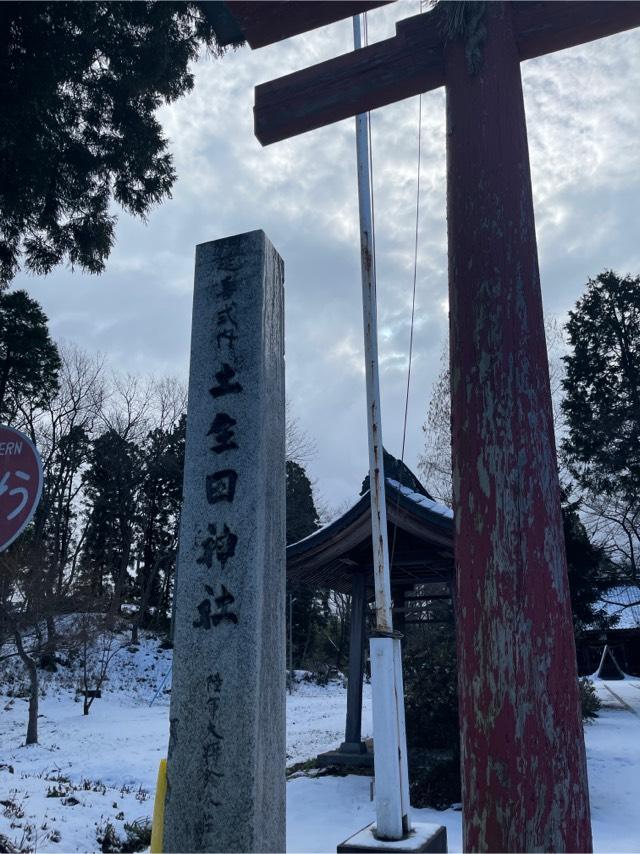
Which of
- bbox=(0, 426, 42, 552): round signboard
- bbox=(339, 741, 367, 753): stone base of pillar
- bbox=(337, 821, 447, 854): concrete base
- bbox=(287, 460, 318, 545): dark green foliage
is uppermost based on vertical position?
bbox=(287, 460, 318, 545): dark green foliage

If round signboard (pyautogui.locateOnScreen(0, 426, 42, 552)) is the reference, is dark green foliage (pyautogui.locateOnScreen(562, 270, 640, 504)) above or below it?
above

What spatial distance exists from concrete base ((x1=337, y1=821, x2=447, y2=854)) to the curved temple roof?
3.72 metres

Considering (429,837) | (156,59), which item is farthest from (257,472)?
(156,59)

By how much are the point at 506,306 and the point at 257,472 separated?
181 centimetres

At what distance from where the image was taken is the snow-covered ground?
6.33 m

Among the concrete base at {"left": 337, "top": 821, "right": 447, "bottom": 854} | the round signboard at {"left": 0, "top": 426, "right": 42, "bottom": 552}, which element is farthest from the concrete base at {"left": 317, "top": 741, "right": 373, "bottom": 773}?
the round signboard at {"left": 0, "top": 426, "right": 42, "bottom": 552}

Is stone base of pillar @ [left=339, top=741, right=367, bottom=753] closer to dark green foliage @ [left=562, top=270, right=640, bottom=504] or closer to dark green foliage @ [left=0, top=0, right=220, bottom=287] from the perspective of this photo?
dark green foliage @ [left=0, top=0, right=220, bottom=287]

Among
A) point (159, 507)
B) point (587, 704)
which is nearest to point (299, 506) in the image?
point (159, 507)

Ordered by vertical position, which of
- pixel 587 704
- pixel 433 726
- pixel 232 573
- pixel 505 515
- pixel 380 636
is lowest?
pixel 587 704

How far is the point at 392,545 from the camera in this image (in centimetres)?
849

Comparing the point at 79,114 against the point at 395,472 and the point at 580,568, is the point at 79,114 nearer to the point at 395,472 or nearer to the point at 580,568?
the point at 395,472

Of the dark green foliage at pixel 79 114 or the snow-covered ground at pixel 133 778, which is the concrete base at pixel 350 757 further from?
the dark green foliage at pixel 79 114

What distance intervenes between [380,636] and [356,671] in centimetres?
516

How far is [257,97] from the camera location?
342 centimetres
